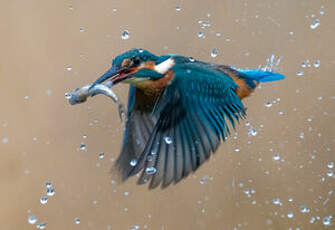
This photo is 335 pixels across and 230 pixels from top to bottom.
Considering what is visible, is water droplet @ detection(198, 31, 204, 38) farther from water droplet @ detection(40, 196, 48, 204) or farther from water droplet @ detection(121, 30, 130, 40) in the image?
water droplet @ detection(40, 196, 48, 204)

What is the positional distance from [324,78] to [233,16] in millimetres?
→ 451

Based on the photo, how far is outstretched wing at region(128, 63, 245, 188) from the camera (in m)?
1.35

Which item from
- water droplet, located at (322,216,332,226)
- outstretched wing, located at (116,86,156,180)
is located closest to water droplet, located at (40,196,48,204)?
outstretched wing, located at (116,86,156,180)

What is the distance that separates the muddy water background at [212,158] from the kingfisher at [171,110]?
480 millimetres

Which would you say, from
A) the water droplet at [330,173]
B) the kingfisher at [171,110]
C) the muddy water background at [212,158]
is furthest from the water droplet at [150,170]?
the water droplet at [330,173]

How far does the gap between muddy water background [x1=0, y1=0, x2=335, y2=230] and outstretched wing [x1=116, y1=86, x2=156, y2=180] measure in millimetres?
429

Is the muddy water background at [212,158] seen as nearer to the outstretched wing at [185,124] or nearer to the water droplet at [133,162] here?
the water droplet at [133,162]

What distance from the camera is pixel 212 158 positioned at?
2062mm

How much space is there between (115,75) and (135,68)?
0.06 m

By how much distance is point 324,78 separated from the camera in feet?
6.72

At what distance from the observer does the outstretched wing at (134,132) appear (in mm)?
1535

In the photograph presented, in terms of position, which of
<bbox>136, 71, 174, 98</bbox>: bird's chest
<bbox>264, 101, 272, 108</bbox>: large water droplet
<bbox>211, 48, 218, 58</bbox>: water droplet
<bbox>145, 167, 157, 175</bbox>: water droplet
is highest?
<bbox>136, 71, 174, 98</bbox>: bird's chest

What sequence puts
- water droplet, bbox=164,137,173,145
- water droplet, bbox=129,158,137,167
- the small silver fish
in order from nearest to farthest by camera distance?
the small silver fish < water droplet, bbox=164,137,173,145 < water droplet, bbox=129,158,137,167

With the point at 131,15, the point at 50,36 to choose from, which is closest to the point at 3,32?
the point at 50,36
